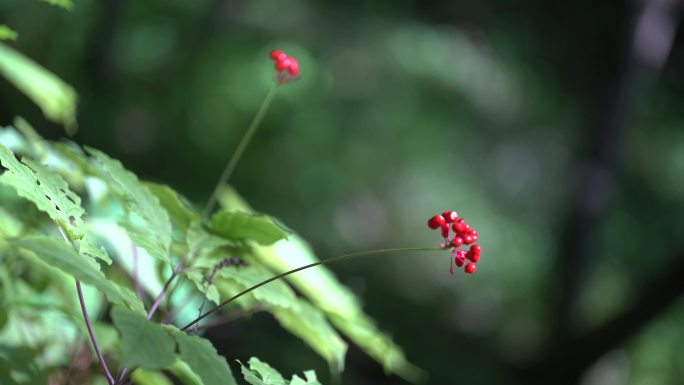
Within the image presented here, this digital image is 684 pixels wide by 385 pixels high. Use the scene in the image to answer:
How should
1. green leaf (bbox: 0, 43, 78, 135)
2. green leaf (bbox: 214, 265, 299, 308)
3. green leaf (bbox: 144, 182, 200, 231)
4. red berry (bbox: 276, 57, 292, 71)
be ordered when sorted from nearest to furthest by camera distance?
green leaf (bbox: 214, 265, 299, 308) < green leaf (bbox: 144, 182, 200, 231) < red berry (bbox: 276, 57, 292, 71) < green leaf (bbox: 0, 43, 78, 135)

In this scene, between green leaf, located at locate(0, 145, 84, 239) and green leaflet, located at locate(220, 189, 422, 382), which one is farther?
green leaflet, located at locate(220, 189, 422, 382)

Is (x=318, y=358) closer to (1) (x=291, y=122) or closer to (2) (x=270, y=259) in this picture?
(1) (x=291, y=122)

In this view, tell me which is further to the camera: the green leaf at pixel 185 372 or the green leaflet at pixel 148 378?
the green leaflet at pixel 148 378

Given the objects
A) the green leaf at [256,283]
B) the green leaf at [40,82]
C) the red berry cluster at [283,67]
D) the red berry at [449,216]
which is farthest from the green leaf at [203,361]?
the green leaf at [40,82]

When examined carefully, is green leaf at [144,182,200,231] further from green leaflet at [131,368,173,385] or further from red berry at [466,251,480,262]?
red berry at [466,251,480,262]

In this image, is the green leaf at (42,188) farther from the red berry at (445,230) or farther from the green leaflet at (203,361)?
the red berry at (445,230)

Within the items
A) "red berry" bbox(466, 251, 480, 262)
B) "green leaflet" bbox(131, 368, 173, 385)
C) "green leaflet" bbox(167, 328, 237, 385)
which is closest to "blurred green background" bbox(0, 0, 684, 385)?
"green leaflet" bbox(131, 368, 173, 385)

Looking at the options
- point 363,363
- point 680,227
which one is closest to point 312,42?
point 363,363

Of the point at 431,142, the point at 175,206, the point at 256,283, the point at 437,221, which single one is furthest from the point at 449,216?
the point at 431,142
